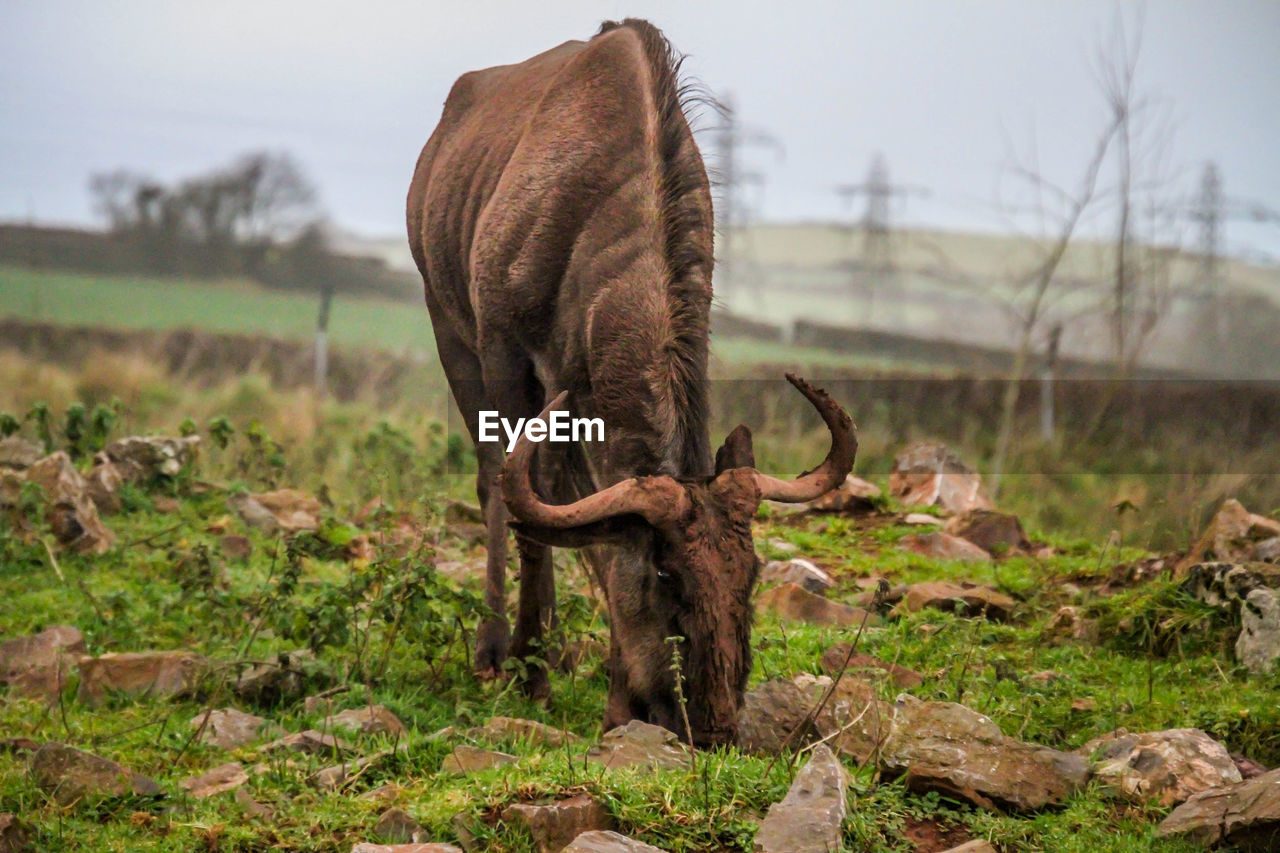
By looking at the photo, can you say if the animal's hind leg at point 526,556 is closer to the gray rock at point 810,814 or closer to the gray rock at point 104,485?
the gray rock at point 810,814

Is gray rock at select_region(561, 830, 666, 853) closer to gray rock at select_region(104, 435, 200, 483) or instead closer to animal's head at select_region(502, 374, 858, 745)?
animal's head at select_region(502, 374, 858, 745)

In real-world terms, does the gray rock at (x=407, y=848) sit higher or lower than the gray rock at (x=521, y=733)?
higher

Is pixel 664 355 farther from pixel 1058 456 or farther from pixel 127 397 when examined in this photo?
pixel 127 397

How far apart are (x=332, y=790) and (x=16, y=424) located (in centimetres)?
586

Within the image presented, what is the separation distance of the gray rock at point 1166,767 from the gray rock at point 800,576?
2729 mm

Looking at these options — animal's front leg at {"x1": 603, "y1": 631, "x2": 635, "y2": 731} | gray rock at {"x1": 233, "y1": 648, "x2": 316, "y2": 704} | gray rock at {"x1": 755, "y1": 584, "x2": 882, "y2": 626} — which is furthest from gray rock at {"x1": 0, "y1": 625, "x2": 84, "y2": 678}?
gray rock at {"x1": 755, "y1": 584, "x2": 882, "y2": 626}

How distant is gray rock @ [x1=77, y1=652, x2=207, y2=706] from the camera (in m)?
6.36

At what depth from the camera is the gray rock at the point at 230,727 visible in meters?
5.76

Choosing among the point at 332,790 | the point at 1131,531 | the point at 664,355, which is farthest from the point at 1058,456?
the point at 332,790

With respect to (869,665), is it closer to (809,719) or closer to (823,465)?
(823,465)

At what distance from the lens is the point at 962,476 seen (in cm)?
990

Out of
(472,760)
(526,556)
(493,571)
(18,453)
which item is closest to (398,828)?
(472,760)

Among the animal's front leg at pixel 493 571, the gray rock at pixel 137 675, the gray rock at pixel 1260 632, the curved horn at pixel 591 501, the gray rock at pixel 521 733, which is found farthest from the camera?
the animal's front leg at pixel 493 571

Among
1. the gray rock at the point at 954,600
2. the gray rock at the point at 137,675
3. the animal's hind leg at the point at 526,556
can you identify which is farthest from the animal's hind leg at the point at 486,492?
the gray rock at the point at 954,600
